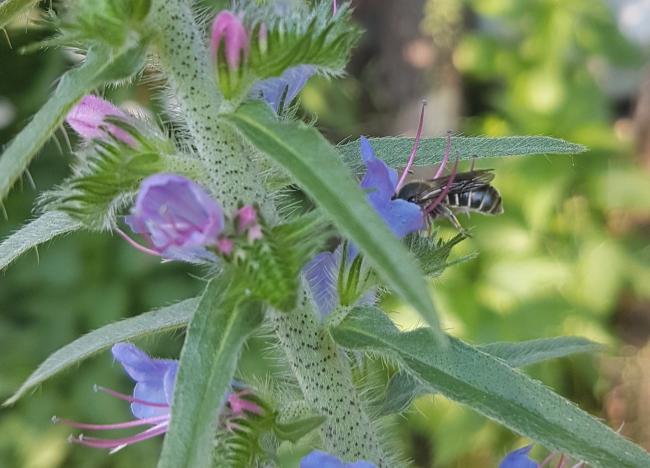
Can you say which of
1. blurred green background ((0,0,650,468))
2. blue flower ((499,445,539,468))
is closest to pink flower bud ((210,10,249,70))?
blue flower ((499,445,539,468))

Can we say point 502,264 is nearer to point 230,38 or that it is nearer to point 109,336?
point 109,336

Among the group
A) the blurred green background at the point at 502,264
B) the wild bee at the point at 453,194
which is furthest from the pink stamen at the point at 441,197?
the blurred green background at the point at 502,264

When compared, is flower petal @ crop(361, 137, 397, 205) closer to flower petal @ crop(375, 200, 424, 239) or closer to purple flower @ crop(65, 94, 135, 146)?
flower petal @ crop(375, 200, 424, 239)

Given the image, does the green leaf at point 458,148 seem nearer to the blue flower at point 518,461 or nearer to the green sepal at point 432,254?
the green sepal at point 432,254

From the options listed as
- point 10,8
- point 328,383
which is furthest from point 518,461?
point 10,8

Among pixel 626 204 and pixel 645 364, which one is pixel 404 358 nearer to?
pixel 626 204

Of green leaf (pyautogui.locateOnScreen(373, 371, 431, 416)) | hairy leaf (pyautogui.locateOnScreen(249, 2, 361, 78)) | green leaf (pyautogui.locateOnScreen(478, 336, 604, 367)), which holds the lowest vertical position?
green leaf (pyautogui.locateOnScreen(478, 336, 604, 367))
